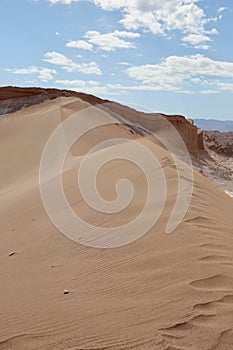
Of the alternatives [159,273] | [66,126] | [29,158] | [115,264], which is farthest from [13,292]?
[66,126]

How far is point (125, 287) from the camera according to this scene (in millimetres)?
3357

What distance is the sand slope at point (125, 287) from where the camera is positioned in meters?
2.67

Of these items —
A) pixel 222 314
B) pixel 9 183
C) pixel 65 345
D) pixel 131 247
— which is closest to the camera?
pixel 65 345

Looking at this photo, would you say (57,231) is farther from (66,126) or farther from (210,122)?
(210,122)

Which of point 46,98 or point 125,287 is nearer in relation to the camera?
point 125,287

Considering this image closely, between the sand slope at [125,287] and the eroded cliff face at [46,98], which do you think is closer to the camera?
the sand slope at [125,287]

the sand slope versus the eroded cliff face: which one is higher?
the eroded cliff face

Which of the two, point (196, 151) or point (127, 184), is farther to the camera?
point (196, 151)

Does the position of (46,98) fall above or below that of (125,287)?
above

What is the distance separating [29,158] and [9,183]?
2284 millimetres

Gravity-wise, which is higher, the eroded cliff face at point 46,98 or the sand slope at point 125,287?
the eroded cliff face at point 46,98

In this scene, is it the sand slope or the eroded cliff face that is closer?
the sand slope

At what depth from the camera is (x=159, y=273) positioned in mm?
3500

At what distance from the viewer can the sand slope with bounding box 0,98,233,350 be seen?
2670 mm
